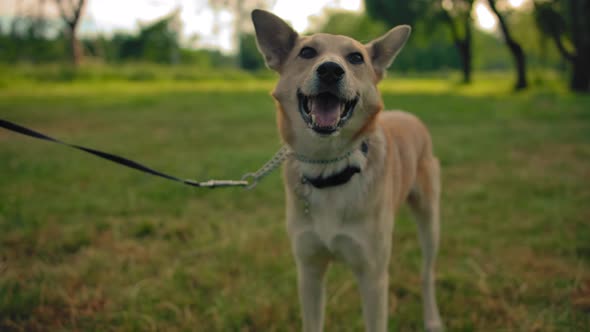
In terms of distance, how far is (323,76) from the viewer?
2051mm

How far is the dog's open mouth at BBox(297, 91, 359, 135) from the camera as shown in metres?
2.08

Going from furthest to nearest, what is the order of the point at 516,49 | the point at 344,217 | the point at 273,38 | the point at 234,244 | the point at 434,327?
the point at 516,49 → the point at 234,244 → the point at 434,327 → the point at 273,38 → the point at 344,217

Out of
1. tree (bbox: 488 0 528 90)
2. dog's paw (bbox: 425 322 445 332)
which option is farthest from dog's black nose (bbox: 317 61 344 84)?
tree (bbox: 488 0 528 90)

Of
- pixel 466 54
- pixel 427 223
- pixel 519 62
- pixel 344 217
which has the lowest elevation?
pixel 466 54

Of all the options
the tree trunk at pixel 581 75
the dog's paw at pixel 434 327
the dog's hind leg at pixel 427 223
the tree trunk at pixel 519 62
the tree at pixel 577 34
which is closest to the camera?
the dog's paw at pixel 434 327

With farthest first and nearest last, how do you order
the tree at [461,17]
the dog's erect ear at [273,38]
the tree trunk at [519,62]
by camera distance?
the tree at [461,17] → the tree trunk at [519,62] → the dog's erect ear at [273,38]

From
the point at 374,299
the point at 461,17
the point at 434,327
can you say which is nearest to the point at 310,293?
the point at 374,299

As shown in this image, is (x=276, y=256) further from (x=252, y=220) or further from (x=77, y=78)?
(x=77, y=78)

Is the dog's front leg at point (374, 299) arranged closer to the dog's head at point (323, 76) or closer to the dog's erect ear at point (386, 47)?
the dog's head at point (323, 76)

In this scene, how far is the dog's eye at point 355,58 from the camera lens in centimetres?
232

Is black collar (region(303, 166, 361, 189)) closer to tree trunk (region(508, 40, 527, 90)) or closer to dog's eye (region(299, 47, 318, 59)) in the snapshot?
dog's eye (region(299, 47, 318, 59))

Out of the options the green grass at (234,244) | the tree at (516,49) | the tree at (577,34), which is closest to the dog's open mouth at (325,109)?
the green grass at (234,244)

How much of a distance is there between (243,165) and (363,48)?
4.00m

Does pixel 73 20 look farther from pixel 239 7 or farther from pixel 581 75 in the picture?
pixel 581 75
